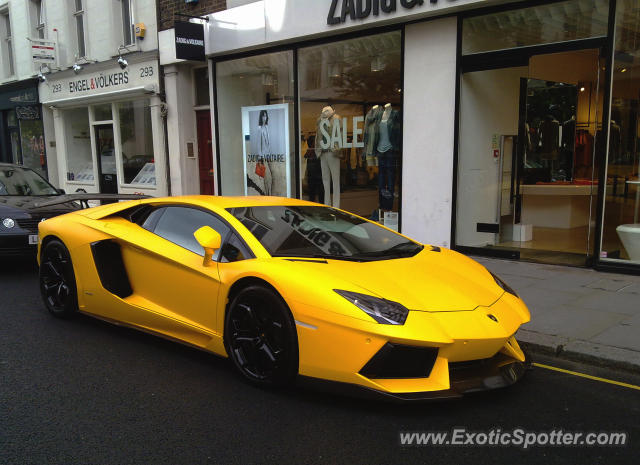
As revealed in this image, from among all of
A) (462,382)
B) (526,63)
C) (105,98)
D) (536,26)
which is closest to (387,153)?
(526,63)

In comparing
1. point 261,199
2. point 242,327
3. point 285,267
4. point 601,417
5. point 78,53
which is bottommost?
point 601,417

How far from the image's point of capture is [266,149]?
38.2 feet

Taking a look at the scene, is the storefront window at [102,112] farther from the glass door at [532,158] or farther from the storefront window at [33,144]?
the glass door at [532,158]

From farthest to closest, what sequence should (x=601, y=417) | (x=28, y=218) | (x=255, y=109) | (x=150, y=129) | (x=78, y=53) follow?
(x=78, y=53)
(x=150, y=129)
(x=255, y=109)
(x=28, y=218)
(x=601, y=417)

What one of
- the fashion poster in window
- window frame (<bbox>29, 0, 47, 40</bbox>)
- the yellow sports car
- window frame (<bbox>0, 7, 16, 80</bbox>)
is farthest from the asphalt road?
window frame (<bbox>0, 7, 16, 80</bbox>)

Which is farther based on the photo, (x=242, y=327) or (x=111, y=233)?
(x=111, y=233)

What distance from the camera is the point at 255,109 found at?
38.9 feet

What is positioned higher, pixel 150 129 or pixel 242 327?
pixel 150 129

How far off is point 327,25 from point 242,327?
7.11 meters

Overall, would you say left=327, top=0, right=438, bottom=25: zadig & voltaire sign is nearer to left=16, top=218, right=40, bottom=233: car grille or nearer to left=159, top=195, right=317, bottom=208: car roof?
left=159, top=195, right=317, bottom=208: car roof

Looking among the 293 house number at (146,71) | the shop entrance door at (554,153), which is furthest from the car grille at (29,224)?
the shop entrance door at (554,153)

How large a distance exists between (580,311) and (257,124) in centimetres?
800

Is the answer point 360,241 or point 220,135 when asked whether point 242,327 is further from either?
point 220,135

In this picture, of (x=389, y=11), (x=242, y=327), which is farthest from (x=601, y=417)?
(x=389, y=11)
